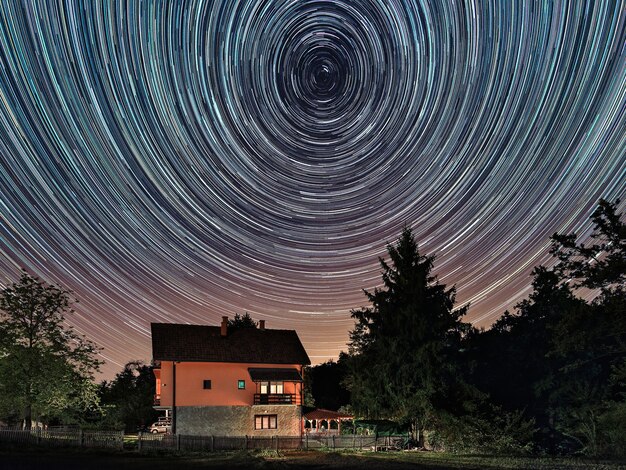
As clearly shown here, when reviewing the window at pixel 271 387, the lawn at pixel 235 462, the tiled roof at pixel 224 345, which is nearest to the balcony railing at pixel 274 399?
the window at pixel 271 387

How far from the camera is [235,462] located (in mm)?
31938

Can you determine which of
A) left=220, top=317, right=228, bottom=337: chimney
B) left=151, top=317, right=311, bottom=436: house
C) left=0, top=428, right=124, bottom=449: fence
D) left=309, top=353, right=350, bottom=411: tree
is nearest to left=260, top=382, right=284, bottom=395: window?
left=151, top=317, right=311, bottom=436: house

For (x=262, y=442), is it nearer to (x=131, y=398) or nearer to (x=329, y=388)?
(x=131, y=398)

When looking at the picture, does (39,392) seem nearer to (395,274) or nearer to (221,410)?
(221,410)

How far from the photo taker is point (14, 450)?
112 feet

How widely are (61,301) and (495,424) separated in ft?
104

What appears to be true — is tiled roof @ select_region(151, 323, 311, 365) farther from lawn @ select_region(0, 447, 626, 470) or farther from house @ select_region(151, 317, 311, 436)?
lawn @ select_region(0, 447, 626, 470)

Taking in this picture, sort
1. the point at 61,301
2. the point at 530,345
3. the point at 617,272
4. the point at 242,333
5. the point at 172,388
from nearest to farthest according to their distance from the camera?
the point at 617,272
the point at 61,301
the point at 172,388
the point at 530,345
the point at 242,333

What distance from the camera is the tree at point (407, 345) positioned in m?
43.1

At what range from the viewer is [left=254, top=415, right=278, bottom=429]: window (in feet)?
173

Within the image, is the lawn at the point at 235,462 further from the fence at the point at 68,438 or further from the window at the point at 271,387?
the window at the point at 271,387

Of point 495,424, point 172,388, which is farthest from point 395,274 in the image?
point 172,388

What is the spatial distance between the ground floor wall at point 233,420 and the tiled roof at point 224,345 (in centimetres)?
401

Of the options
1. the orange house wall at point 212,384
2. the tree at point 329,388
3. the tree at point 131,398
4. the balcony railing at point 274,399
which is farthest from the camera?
the tree at point 329,388
